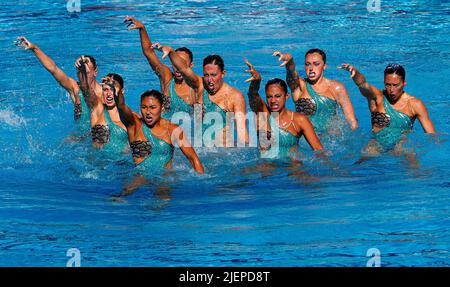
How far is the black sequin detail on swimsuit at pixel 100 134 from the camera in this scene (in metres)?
8.14

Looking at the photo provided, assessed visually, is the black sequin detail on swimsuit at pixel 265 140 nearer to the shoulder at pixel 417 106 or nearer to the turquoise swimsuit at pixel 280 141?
the turquoise swimsuit at pixel 280 141

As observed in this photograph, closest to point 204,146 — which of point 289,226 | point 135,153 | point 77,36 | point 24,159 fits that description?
point 135,153

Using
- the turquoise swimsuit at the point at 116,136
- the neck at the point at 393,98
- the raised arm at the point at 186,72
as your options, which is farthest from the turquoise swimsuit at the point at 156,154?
the neck at the point at 393,98

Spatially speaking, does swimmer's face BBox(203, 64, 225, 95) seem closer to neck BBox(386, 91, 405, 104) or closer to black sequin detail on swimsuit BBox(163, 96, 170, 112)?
black sequin detail on swimsuit BBox(163, 96, 170, 112)

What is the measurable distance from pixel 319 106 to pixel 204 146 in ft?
4.40

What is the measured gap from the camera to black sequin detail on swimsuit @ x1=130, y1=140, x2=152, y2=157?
7586mm

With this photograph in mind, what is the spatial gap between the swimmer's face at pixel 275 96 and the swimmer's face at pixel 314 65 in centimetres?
114

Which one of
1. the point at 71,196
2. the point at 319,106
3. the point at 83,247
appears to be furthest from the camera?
the point at 319,106

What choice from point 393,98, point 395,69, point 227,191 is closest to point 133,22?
point 227,191

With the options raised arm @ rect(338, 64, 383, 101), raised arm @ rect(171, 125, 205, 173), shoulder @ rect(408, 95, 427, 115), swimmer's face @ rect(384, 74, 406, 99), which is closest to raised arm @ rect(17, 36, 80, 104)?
raised arm @ rect(171, 125, 205, 173)

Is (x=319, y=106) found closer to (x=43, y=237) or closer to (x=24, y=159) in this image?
(x=24, y=159)

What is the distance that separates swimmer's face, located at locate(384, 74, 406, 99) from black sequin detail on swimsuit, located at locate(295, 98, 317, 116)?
89 cm

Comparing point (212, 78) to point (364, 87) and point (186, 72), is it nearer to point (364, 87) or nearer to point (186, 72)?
point (186, 72)

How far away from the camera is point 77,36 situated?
1327cm
